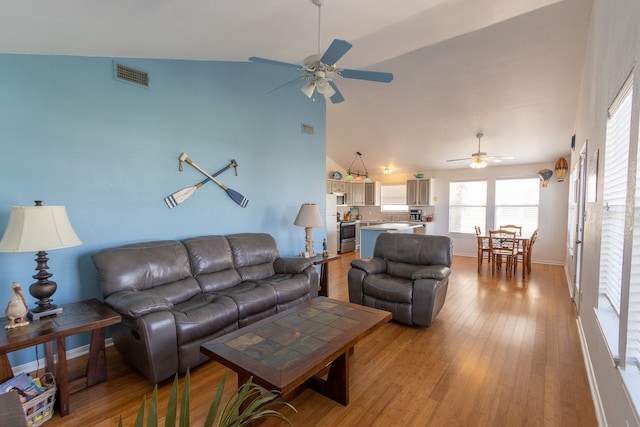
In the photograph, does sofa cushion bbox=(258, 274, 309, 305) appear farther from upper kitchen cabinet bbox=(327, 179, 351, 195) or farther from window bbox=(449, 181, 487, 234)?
window bbox=(449, 181, 487, 234)

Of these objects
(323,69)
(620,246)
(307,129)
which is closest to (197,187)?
(323,69)

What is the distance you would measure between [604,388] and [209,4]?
3676mm

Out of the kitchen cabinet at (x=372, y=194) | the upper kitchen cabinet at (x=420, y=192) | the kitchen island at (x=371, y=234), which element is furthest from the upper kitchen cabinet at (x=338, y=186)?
the kitchen island at (x=371, y=234)

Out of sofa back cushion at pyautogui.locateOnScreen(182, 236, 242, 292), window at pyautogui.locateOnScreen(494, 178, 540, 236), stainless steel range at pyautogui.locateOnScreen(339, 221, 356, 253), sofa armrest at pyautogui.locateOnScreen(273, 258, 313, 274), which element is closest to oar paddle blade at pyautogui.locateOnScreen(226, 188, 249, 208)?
sofa back cushion at pyautogui.locateOnScreen(182, 236, 242, 292)

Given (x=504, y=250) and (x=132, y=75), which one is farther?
(x=504, y=250)

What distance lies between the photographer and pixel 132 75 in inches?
117

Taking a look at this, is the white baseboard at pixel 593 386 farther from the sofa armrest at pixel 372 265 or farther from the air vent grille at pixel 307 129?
the air vent grille at pixel 307 129

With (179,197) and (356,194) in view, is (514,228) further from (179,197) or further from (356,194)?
(179,197)

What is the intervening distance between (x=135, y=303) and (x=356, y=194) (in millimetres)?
7417

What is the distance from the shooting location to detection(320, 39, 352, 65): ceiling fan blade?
2022 mm

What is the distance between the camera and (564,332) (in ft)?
10.4

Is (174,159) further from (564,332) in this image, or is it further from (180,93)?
(564,332)

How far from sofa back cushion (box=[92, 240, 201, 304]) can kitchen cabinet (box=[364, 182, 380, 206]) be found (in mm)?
6843

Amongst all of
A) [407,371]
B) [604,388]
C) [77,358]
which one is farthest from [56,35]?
[604,388]
